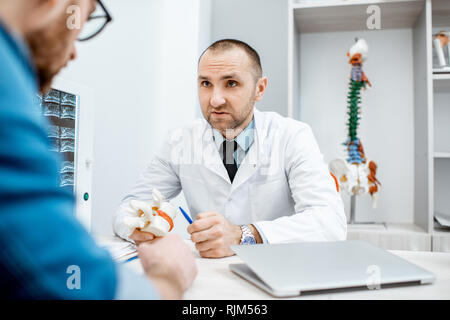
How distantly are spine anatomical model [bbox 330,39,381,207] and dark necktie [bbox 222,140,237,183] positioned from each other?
2.14ft

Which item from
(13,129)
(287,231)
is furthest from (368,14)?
(13,129)

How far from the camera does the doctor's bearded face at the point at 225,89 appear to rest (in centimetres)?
141

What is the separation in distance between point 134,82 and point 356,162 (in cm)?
116

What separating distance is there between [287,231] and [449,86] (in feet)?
4.52

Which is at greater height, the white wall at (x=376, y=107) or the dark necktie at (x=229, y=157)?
the white wall at (x=376, y=107)

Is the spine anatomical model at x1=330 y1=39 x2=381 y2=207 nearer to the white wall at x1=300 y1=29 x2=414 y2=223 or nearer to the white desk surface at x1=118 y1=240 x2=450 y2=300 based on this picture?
the white wall at x1=300 y1=29 x2=414 y2=223

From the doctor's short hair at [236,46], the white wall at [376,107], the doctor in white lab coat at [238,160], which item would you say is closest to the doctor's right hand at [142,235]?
the doctor in white lab coat at [238,160]

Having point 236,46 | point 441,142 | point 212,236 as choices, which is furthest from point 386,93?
point 212,236

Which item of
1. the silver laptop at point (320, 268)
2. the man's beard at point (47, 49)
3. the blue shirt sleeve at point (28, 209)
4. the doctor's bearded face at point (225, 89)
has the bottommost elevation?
the silver laptop at point (320, 268)

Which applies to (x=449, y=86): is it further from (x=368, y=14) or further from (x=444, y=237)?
(x=444, y=237)

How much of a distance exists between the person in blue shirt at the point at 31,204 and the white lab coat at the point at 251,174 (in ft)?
2.73

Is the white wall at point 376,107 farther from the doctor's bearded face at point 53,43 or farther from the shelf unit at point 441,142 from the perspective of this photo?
the doctor's bearded face at point 53,43

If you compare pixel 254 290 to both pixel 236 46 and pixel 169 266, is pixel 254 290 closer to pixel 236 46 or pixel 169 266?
pixel 169 266

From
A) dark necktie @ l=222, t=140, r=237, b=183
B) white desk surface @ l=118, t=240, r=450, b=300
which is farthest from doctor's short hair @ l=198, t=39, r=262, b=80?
white desk surface @ l=118, t=240, r=450, b=300
